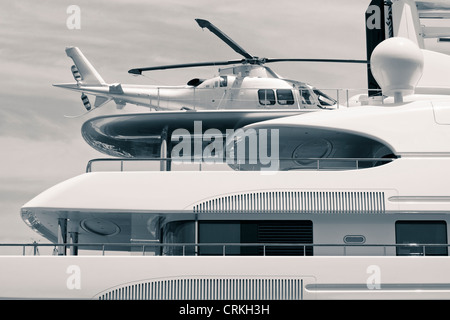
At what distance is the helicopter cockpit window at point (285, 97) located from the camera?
2141cm

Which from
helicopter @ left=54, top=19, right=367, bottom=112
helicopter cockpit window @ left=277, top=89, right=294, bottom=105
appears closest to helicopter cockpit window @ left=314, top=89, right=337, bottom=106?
helicopter @ left=54, top=19, right=367, bottom=112

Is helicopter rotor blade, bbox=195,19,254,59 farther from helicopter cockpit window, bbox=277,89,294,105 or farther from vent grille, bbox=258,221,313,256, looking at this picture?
vent grille, bbox=258,221,313,256

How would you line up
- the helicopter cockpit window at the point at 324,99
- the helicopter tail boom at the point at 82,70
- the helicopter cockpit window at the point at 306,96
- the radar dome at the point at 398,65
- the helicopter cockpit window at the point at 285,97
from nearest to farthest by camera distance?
the radar dome at the point at 398,65, the helicopter cockpit window at the point at 285,97, the helicopter cockpit window at the point at 306,96, the helicopter cockpit window at the point at 324,99, the helicopter tail boom at the point at 82,70

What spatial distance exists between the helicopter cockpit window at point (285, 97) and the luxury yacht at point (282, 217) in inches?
149

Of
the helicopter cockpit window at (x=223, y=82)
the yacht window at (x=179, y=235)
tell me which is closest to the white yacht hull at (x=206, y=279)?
the yacht window at (x=179, y=235)

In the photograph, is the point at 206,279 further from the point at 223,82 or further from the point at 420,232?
the point at 223,82

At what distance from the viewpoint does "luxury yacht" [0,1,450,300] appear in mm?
13953

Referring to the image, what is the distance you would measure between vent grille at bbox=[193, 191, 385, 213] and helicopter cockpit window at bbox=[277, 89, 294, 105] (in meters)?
6.87

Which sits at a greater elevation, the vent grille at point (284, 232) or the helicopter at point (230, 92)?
the helicopter at point (230, 92)

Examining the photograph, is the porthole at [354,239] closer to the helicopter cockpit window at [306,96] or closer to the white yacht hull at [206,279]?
the white yacht hull at [206,279]

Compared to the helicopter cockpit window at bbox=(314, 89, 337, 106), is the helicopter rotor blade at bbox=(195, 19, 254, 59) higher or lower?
higher

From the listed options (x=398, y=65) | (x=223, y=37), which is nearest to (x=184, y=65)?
(x=223, y=37)

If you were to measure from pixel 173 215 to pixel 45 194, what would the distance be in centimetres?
257
